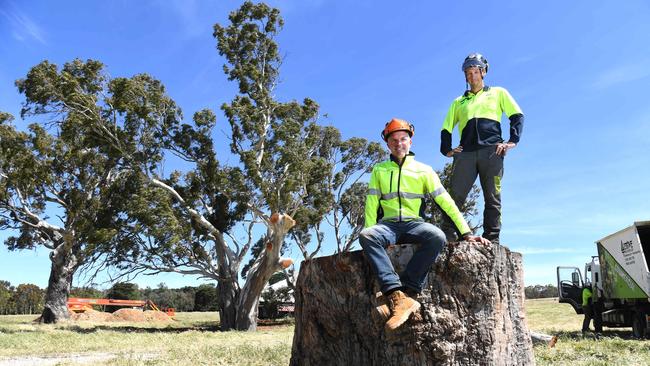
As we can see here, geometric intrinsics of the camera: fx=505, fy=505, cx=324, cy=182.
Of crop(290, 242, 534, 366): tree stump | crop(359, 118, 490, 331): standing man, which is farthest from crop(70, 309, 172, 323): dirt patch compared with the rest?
crop(359, 118, 490, 331): standing man

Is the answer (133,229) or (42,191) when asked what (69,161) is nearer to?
(42,191)

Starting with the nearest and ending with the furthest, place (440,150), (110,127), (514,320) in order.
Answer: (514,320) → (440,150) → (110,127)

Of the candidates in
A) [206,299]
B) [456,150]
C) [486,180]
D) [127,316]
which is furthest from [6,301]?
[486,180]

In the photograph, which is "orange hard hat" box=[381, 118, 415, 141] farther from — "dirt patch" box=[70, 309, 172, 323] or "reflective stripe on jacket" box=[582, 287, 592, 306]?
"dirt patch" box=[70, 309, 172, 323]

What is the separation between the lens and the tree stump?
3.52m

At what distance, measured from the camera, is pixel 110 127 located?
2141cm

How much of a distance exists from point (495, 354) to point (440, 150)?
198 centimetres

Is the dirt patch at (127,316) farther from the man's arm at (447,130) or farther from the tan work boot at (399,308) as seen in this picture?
the tan work boot at (399,308)

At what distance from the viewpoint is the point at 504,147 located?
176 inches

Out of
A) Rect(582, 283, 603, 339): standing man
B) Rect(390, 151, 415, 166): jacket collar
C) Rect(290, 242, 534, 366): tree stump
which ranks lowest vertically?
Rect(582, 283, 603, 339): standing man

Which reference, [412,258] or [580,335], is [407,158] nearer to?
[412,258]

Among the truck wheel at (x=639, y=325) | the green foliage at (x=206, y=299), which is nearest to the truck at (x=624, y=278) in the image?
the truck wheel at (x=639, y=325)

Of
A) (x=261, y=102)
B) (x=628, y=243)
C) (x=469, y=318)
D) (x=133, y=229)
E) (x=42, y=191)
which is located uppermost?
(x=261, y=102)

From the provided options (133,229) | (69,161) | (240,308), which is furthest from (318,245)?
(69,161)
